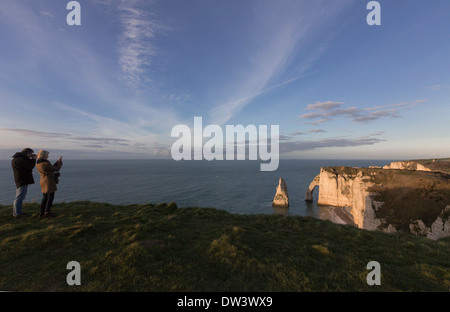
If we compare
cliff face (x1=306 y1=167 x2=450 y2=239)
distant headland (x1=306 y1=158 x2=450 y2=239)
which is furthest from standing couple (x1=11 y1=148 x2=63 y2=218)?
cliff face (x1=306 y1=167 x2=450 y2=239)

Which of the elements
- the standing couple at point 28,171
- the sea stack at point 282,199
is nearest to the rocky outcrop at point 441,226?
the sea stack at point 282,199

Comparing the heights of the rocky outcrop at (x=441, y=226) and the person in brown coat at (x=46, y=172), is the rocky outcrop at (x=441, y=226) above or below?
below

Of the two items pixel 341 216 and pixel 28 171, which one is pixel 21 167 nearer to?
pixel 28 171

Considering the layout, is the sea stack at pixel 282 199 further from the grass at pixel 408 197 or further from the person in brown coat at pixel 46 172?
the person in brown coat at pixel 46 172

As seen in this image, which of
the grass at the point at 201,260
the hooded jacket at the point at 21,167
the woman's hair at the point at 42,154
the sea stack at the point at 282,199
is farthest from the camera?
the sea stack at the point at 282,199

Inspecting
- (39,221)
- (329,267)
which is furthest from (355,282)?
(39,221)
